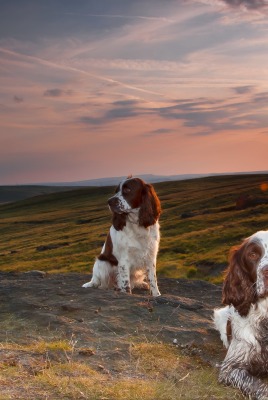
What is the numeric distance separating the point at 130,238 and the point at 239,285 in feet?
20.1

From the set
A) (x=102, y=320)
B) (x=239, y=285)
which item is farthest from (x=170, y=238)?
(x=239, y=285)

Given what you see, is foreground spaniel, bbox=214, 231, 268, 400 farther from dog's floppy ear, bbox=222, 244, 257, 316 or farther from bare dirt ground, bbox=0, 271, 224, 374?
bare dirt ground, bbox=0, 271, 224, 374

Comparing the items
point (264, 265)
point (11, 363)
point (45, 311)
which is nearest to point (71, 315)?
point (45, 311)

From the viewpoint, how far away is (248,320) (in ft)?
22.5

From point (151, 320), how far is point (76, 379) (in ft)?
14.1

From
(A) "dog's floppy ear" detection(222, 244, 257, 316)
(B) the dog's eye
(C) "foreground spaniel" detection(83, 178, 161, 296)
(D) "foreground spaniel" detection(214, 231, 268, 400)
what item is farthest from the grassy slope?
(B) the dog's eye

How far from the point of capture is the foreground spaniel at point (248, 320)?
20.9 feet

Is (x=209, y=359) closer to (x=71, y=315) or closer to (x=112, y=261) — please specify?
(x=71, y=315)

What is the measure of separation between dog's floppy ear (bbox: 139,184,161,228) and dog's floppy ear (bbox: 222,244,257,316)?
560 centimetres

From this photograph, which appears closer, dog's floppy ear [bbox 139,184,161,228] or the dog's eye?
the dog's eye

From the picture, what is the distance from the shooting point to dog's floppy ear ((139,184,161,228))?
1238cm

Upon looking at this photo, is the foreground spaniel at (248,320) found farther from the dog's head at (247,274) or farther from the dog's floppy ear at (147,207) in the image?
the dog's floppy ear at (147,207)

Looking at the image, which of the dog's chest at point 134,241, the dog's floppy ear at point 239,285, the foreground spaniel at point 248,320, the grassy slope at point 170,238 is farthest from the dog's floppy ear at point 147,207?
the grassy slope at point 170,238

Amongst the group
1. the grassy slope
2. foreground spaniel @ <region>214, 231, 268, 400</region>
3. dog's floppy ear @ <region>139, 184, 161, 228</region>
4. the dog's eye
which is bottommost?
the grassy slope
